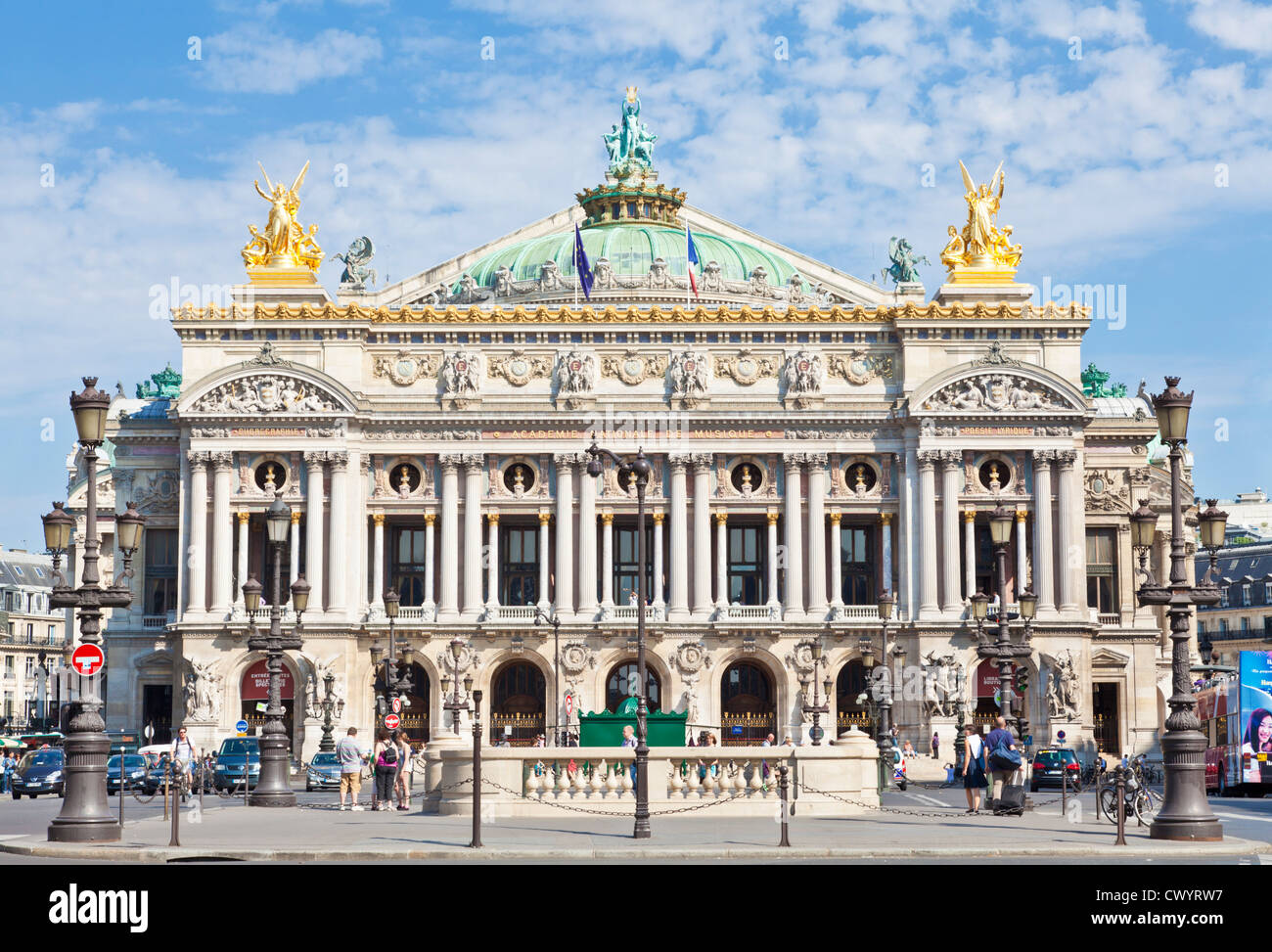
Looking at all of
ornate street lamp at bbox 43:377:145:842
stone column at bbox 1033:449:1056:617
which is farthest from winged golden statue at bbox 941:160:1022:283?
ornate street lamp at bbox 43:377:145:842

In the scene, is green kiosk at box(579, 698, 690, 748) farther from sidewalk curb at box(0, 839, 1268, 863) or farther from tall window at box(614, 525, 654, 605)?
tall window at box(614, 525, 654, 605)

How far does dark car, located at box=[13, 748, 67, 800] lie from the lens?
60438 millimetres

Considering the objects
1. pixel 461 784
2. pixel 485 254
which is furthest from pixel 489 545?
pixel 461 784

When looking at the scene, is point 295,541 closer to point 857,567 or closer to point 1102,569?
point 857,567

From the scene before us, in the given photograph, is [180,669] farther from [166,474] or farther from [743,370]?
[743,370]

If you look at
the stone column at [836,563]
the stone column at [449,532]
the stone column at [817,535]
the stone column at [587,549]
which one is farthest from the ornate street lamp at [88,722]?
the stone column at [836,563]

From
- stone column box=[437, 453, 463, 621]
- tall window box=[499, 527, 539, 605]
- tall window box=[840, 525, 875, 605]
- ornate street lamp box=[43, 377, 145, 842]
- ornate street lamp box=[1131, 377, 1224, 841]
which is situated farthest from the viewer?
tall window box=[840, 525, 875, 605]

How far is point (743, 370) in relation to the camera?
84188 mm

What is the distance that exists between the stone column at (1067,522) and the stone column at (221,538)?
37.7 m

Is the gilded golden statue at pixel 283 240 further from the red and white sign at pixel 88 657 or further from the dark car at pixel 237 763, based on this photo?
the red and white sign at pixel 88 657

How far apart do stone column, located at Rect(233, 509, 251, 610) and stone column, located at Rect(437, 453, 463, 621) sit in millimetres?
8867

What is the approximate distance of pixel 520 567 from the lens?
85438 mm

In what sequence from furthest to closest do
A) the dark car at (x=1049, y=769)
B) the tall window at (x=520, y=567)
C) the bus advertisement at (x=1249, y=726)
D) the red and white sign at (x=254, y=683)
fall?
the tall window at (x=520, y=567) → the red and white sign at (x=254, y=683) → the dark car at (x=1049, y=769) → the bus advertisement at (x=1249, y=726)

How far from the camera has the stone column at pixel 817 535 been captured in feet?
272
